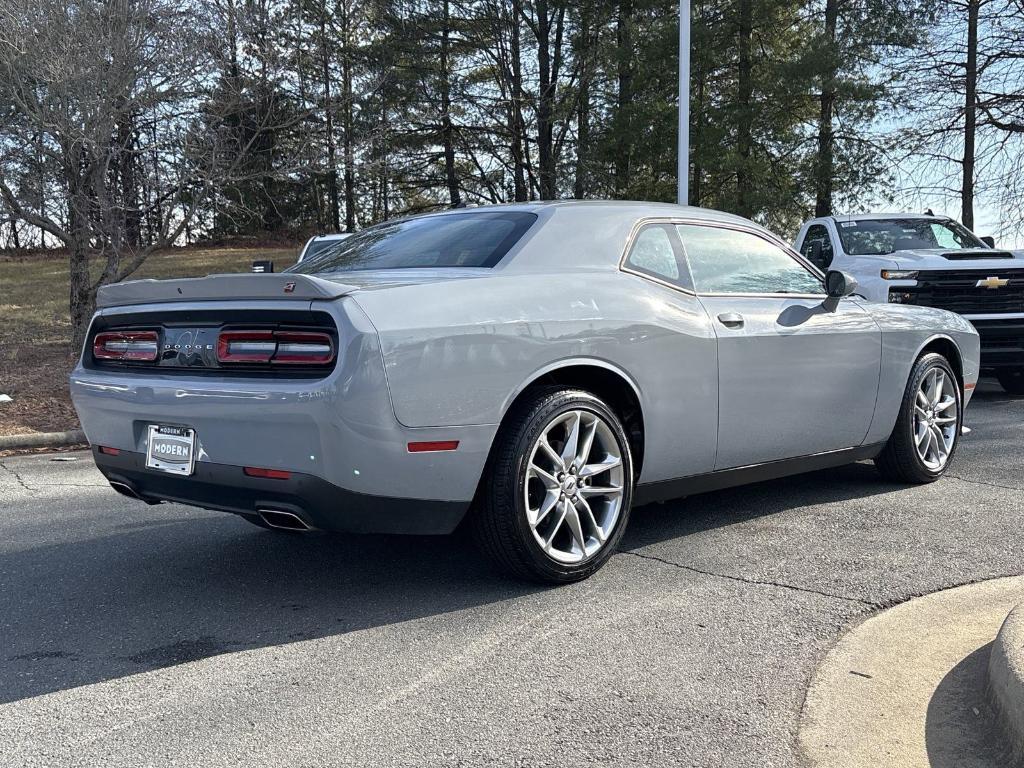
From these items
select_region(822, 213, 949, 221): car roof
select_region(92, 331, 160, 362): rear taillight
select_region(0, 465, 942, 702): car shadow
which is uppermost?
select_region(822, 213, 949, 221): car roof

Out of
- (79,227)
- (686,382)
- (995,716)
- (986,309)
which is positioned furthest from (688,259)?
(79,227)

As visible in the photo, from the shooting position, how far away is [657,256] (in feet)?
15.0

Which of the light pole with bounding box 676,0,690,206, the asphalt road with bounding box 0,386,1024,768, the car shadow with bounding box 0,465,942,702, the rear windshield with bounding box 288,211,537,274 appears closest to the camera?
the asphalt road with bounding box 0,386,1024,768

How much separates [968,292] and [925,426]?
15.0ft

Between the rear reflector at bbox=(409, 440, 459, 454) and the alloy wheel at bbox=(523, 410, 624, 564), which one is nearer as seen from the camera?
the rear reflector at bbox=(409, 440, 459, 454)

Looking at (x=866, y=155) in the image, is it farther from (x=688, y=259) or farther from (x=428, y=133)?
(x=688, y=259)

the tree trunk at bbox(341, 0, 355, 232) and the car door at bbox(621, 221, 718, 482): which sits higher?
the tree trunk at bbox(341, 0, 355, 232)

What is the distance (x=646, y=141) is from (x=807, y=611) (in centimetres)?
1930

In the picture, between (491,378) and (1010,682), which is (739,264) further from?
(1010,682)

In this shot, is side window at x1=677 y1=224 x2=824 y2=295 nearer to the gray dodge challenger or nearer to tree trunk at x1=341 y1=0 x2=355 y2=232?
the gray dodge challenger

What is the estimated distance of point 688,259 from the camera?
4.71 m

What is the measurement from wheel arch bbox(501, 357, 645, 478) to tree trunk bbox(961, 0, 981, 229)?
59.1 ft

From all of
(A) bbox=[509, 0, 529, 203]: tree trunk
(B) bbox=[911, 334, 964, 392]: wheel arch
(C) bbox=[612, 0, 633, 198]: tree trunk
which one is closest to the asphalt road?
(B) bbox=[911, 334, 964, 392]: wheel arch

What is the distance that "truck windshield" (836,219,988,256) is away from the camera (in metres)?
10.8
